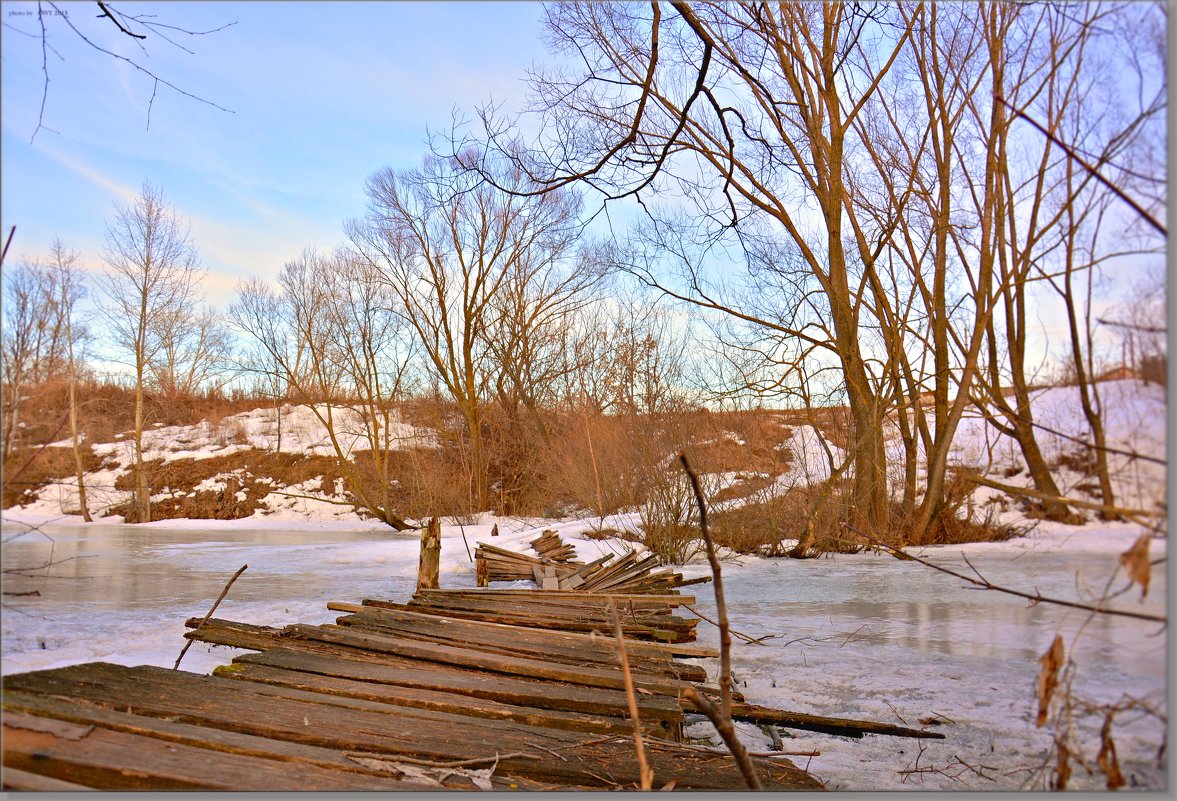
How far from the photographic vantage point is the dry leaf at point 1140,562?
1365 millimetres

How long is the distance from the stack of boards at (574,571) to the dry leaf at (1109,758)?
4629mm

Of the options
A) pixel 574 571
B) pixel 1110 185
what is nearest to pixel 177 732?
pixel 1110 185

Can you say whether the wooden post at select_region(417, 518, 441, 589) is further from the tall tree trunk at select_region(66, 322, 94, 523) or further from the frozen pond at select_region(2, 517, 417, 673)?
the tall tree trunk at select_region(66, 322, 94, 523)

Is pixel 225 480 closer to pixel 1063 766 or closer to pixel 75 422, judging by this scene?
pixel 75 422

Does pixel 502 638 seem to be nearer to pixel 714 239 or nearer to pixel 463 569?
pixel 714 239

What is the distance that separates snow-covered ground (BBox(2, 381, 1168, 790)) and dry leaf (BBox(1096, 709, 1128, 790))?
1 cm

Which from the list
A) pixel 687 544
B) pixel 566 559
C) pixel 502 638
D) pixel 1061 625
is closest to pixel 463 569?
pixel 566 559

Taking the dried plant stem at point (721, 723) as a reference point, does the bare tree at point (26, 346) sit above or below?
above

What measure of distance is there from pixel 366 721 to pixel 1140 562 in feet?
6.67

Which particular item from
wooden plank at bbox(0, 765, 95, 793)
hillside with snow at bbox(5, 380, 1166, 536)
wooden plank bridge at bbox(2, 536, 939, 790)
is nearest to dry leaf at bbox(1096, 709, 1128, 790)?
hillside with snow at bbox(5, 380, 1166, 536)

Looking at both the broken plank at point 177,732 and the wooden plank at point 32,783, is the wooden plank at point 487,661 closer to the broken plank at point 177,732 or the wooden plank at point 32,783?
the broken plank at point 177,732

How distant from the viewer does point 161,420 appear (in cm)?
312

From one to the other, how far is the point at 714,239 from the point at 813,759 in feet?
9.30

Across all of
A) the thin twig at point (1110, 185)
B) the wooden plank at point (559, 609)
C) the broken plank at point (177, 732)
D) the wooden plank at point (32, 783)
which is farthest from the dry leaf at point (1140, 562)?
the wooden plank at point (559, 609)
